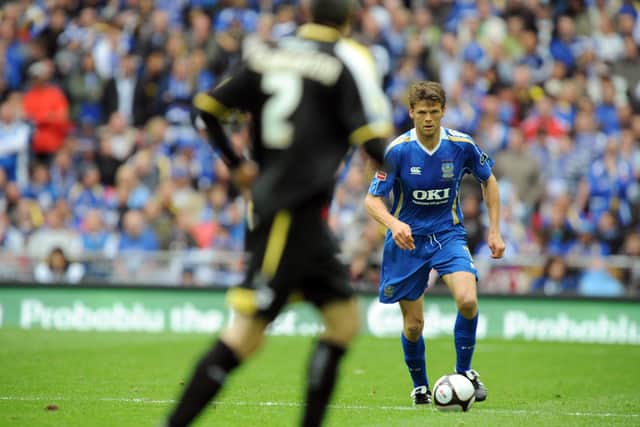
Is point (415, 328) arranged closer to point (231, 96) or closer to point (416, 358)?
point (416, 358)

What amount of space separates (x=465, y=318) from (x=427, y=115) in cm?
166

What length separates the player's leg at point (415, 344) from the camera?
31.5 feet

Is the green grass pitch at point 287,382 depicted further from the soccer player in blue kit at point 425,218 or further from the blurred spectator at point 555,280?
the blurred spectator at point 555,280

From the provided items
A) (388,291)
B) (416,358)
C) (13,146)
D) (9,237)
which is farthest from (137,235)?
(416,358)

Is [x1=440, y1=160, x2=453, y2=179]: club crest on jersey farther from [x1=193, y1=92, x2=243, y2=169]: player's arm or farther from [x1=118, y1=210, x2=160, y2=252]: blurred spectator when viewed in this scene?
[x1=118, y1=210, x2=160, y2=252]: blurred spectator

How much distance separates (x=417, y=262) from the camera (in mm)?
9656

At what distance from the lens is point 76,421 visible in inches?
336

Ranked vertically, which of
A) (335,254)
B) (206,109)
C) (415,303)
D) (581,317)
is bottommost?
(581,317)

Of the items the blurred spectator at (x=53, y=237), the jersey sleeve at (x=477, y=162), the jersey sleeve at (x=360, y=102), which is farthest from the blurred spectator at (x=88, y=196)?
the jersey sleeve at (x=360, y=102)

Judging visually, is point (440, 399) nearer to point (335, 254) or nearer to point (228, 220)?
point (335, 254)

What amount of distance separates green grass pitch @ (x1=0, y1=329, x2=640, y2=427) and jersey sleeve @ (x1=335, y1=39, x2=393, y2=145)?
3051mm

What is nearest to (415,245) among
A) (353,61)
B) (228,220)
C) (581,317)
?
(353,61)

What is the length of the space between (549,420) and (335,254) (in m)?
3.35

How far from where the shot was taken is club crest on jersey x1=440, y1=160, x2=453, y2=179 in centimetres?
967
